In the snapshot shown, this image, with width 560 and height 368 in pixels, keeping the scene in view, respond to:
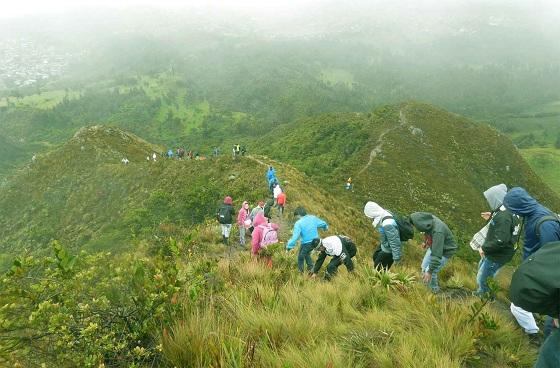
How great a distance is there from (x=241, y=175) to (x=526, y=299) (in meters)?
26.2

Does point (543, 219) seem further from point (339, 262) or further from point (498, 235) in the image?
point (339, 262)

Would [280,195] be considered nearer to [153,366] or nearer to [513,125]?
[153,366]

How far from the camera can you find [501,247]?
616cm

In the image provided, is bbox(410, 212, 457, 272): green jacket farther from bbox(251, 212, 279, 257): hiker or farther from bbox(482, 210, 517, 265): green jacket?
bbox(251, 212, 279, 257): hiker

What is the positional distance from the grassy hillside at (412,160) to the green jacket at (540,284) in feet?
139

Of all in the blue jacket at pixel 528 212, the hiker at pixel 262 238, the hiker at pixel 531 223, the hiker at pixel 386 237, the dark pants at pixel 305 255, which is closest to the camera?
the hiker at pixel 531 223

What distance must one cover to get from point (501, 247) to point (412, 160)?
56172 mm

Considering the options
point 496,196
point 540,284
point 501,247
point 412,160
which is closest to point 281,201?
point 496,196

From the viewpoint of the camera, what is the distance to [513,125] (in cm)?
17162

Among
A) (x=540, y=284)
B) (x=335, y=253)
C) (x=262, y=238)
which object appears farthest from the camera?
(x=262, y=238)

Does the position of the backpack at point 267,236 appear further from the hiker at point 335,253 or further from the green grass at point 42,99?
the green grass at point 42,99

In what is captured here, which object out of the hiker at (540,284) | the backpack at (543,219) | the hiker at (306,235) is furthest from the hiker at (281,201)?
the hiker at (540,284)

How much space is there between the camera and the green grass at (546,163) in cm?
11973

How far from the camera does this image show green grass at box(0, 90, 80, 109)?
173 meters
